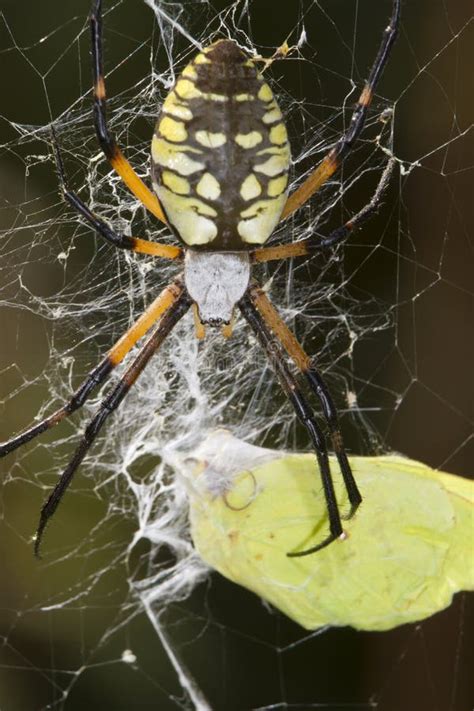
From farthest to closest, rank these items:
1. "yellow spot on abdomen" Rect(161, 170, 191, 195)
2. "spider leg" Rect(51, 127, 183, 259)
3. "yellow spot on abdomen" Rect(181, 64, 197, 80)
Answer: "spider leg" Rect(51, 127, 183, 259) → "yellow spot on abdomen" Rect(161, 170, 191, 195) → "yellow spot on abdomen" Rect(181, 64, 197, 80)

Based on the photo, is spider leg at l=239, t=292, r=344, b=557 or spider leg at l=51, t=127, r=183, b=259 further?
spider leg at l=239, t=292, r=344, b=557

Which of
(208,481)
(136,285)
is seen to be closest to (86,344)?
(136,285)

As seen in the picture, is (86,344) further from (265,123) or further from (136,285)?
(265,123)

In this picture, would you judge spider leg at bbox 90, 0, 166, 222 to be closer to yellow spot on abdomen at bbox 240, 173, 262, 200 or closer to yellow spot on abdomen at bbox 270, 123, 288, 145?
yellow spot on abdomen at bbox 240, 173, 262, 200

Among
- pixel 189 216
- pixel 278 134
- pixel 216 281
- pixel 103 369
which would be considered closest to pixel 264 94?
pixel 278 134

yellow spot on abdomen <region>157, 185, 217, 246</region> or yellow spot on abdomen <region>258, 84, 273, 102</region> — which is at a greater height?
yellow spot on abdomen <region>258, 84, 273, 102</region>

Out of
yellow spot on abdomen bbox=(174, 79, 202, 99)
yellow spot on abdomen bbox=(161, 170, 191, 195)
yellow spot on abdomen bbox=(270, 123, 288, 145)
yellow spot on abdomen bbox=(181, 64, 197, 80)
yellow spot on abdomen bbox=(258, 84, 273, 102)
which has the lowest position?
yellow spot on abdomen bbox=(161, 170, 191, 195)

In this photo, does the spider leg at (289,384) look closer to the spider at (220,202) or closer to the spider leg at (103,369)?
the spider at (220,202)

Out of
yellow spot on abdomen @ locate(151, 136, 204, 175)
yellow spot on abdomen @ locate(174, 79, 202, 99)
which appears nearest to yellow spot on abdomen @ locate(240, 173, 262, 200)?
yellow spot on abdomen @ locate(151, 136, 204, 175)

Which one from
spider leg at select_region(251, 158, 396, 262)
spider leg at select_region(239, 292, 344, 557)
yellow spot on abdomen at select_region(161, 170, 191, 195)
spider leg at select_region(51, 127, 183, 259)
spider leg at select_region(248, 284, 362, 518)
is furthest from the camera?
spider leg at select_region(248, 284, 362, 518)
